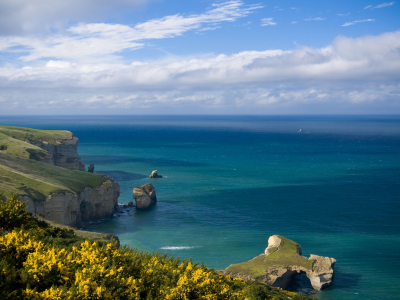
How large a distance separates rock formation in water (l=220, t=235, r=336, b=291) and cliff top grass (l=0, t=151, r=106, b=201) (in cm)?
3544

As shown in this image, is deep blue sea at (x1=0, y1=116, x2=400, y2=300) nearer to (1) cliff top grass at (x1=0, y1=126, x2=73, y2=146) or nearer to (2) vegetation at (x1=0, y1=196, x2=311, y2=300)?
(1) cliff top grass at (x1=0, y1=126, x2=73, y2=146)

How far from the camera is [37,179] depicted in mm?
67188

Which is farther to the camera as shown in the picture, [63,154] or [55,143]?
[55,143]

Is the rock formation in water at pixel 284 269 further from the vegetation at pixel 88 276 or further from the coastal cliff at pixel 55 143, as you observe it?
the coastal cliff at pixel 55 143

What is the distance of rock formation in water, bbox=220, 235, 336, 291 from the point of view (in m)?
46.0

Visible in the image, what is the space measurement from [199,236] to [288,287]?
832 inches

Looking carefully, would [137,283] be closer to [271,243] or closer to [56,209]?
[271,243]

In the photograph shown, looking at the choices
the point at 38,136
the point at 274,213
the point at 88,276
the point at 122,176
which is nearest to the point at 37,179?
the point at 274,213

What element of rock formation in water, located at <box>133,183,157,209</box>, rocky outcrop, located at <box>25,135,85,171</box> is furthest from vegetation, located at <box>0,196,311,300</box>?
rocky outcrop, located at <box>25,135,85,171</box>

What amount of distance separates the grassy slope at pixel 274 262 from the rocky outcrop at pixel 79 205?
32.7m

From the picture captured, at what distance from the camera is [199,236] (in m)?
65.2

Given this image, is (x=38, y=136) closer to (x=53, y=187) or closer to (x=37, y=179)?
(x=37, y=179)

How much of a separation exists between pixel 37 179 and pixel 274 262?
4561cm

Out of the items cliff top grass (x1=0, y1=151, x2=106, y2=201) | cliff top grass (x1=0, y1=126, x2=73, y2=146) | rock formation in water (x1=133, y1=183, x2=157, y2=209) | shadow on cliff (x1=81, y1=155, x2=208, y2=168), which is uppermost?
cliff top grass (x1=0, y1=126, x2=73, y2=146)
